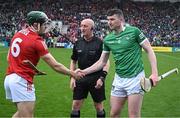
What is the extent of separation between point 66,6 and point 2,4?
27.6ft

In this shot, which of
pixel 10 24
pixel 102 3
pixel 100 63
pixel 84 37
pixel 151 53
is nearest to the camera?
pixel 151 53

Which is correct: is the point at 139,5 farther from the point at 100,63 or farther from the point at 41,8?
the point at 100,63

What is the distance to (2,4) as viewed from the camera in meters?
57.5

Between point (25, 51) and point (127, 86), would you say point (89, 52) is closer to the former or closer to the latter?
point (127, 86)

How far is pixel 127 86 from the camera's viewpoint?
7652mm

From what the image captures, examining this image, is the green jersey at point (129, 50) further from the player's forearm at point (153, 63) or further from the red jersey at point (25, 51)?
the red jersey at point (25, 51)

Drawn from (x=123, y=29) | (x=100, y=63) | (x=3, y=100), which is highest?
(x=123, y=29)

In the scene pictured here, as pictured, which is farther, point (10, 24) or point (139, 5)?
point (139, 5)

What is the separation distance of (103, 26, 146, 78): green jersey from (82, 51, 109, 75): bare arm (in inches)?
23.1

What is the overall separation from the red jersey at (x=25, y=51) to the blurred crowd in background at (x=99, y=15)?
40426 millimetres

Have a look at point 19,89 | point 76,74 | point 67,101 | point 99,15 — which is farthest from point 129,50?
point 99,15

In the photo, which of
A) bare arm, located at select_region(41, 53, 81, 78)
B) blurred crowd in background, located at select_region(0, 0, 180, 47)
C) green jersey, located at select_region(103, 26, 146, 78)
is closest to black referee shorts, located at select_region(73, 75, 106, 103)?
bare arm, located at select_region(41, 53, 81, 78)

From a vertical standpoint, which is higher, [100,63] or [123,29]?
[123,29]

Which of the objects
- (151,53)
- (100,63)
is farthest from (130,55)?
(100,63)
